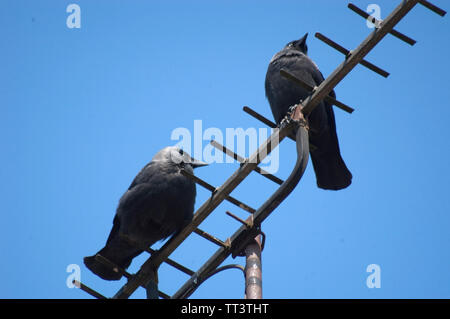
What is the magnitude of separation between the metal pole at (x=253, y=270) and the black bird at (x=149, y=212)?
1.59 m

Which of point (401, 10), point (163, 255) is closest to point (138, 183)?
point (163, 255)

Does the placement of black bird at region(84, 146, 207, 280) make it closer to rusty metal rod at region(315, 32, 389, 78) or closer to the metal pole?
the metal pole

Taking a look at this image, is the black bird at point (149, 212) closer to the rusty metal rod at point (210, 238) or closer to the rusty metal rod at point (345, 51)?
the rusty metal rod at point (210, 238)

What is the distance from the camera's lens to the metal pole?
17.9ft

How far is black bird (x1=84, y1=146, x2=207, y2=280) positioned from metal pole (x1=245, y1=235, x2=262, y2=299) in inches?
62.5

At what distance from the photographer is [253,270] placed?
566 cm

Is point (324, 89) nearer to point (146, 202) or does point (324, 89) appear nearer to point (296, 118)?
point (296, 118)

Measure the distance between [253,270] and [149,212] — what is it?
84.1 inches

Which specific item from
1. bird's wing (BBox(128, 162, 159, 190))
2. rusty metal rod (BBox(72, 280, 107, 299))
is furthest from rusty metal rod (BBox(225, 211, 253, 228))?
bird's wing (BBox(128, 162, 159, 190))

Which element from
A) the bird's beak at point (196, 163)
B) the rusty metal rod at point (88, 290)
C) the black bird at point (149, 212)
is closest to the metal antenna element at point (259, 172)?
the rusty metal rod at point (88, 290)

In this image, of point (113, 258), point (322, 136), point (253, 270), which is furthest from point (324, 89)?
point (113, 258)

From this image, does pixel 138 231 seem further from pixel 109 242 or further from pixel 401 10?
pixel 401 10

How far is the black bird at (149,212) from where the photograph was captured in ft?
24.6
